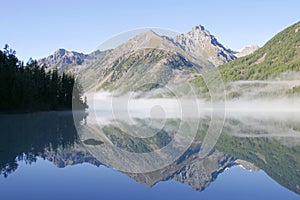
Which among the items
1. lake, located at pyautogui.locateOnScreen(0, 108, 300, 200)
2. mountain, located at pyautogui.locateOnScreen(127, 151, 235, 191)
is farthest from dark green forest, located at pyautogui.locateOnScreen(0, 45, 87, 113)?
mountain, located at pyautogui.locateOnScreen(127, 151, 235, 191)

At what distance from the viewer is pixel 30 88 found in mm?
69375

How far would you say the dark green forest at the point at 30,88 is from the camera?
6174cm

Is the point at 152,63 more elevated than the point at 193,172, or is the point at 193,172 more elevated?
the point at 152,63

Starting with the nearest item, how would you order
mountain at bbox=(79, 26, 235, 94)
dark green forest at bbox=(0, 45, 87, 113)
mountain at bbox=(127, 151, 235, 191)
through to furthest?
mountain at bbox=(127, 151, 235, 191) → mountain at bbox=(79, 26, 235, 94) → dark green forest at bbox=(0, 45, 87, 113)

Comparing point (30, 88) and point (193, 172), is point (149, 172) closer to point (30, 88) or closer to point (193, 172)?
point (193, 172)

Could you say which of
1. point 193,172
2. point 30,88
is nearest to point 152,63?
point 193,172

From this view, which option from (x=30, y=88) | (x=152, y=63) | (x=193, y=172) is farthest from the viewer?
(x=30, y=88)

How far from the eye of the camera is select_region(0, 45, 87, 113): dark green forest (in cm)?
6174

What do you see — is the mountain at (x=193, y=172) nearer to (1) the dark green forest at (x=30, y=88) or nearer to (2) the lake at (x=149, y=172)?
(2) the lake at (x=149, y=172)

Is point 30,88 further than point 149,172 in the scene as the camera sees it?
Yes

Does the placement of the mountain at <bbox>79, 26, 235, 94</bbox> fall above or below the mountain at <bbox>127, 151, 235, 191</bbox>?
above

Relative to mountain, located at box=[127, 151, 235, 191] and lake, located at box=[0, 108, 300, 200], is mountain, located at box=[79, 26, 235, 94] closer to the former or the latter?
lake, located at box=[0, 108, 300, 200]

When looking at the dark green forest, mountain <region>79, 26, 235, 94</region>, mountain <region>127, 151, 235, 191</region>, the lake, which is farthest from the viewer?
the dark green forest

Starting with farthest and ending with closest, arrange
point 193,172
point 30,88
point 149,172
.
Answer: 1. point 30,88
2. point 193,172
3. point 149,172
